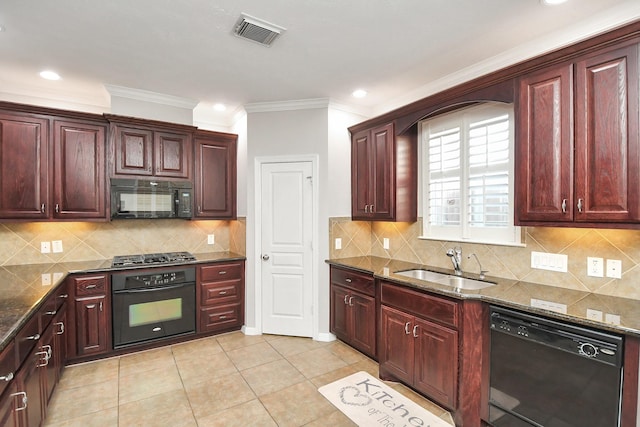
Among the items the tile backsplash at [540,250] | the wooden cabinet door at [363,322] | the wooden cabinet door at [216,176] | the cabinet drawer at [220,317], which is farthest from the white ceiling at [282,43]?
the cabinet drawer at [220,317]

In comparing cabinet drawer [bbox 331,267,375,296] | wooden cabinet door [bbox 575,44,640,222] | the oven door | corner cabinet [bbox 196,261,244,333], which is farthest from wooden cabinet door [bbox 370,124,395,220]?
the oven door

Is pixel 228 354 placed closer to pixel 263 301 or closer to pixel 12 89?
pixel 263 301

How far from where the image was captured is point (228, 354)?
10.9ft

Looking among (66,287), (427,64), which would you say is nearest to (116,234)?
(66,287)

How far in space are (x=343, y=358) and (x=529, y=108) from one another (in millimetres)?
2706

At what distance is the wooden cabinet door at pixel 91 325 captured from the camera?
3055 mm

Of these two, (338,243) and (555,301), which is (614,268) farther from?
(338,243)

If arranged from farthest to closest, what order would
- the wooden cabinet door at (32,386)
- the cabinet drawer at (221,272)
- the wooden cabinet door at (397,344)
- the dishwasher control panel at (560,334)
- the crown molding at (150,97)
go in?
the cabinet drawer at (221,272) < the crown molding at (150,97) < the wooden cabinet door at (397,344) < the wooden cabinet door at (32,386) < the dishwasher control panel at (560,334)

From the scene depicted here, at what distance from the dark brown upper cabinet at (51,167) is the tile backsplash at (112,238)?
371mm

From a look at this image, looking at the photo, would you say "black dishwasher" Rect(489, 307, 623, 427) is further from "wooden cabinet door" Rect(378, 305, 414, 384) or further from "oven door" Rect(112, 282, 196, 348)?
"oven door" Rect(112, 282, 196, 348)

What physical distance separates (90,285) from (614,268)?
429cm

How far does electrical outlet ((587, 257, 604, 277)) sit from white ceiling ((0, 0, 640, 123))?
60.9 inches

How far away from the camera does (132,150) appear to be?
3.48 metres

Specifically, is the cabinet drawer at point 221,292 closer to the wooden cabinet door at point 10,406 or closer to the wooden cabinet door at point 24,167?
the wooden cabinet door at point 24,167
